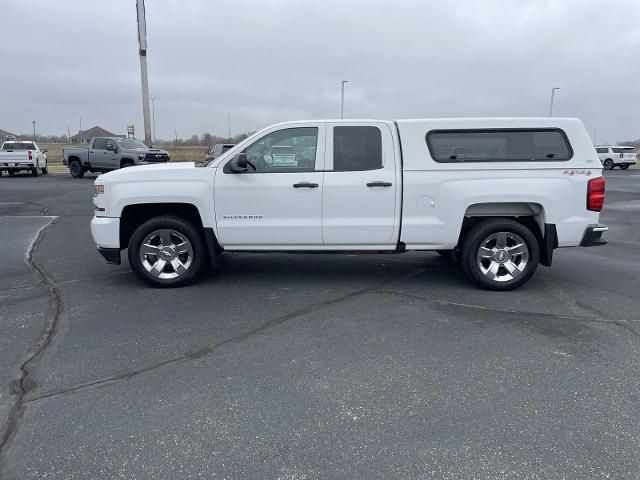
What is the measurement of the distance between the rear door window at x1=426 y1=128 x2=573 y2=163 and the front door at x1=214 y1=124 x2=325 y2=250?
138cm

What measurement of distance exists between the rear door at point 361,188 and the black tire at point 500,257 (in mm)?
895

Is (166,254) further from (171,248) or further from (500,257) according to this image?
(500,257)

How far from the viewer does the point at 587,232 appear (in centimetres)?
572

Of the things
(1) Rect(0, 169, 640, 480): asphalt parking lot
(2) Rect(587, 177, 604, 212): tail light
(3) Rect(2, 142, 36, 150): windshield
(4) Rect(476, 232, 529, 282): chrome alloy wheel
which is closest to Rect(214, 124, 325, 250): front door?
(1) Rect(0, 169, 640, 480): asphalt parking lot

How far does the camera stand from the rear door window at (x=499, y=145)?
18.6 feet

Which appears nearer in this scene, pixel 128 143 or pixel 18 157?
pixel 128 143

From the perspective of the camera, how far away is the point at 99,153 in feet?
77.8

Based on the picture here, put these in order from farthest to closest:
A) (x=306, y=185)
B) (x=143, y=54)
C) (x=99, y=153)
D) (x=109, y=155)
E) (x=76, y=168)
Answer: (x=76, y=168) → (x=99, y=153) → (x=109, y=155) → (x=143, y=54) → (x=306, y=185)

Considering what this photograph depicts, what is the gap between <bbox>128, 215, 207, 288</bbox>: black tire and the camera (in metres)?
5.83

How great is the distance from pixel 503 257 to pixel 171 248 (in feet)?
12.7

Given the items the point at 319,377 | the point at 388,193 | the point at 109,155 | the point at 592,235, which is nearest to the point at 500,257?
the point at 592,235

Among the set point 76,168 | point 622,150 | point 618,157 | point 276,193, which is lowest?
point 76,168

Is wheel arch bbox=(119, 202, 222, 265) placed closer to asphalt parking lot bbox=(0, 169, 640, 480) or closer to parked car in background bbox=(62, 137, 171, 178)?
asphalt parking lot bbox=(0, 169, 640, 480)

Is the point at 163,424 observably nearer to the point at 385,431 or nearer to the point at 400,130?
the point at 385,431
